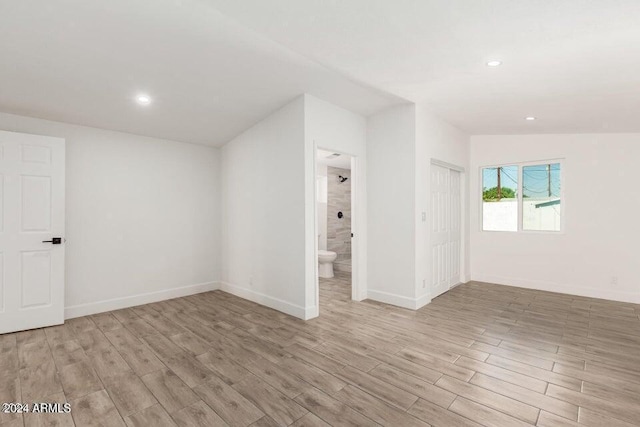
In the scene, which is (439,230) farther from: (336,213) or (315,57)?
(315,57)

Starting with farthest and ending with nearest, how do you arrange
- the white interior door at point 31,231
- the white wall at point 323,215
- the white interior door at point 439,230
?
the white wall at point 323,215 → the white interior door at point 439,230 → the white interior door at point 31,231

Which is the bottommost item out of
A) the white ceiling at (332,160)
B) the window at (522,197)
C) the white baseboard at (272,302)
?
the white baseboard at (272,302)

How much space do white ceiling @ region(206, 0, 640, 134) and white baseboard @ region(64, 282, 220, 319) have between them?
12.8ft

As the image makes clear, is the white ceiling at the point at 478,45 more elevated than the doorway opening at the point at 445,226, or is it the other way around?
the white ceiling at the point at 478,45

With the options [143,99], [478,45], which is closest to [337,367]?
[478,45]

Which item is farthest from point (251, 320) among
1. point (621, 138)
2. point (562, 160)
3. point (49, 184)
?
point (621, 138)

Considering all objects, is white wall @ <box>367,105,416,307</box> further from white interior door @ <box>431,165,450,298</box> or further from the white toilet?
the white toilet

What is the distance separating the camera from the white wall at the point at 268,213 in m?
3.64

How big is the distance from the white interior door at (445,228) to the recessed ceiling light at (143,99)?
151 inches

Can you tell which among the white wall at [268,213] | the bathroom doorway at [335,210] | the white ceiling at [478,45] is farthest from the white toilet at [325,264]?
the white ceiling at [478,45]

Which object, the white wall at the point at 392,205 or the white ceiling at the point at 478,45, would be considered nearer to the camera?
the white ceiling at the point at 478,45

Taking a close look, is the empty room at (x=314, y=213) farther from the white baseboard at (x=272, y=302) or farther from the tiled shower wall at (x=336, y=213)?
the tiled shower wall at (x=336, y=213)

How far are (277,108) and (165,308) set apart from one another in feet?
10.2

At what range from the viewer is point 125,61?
8.66 feet
